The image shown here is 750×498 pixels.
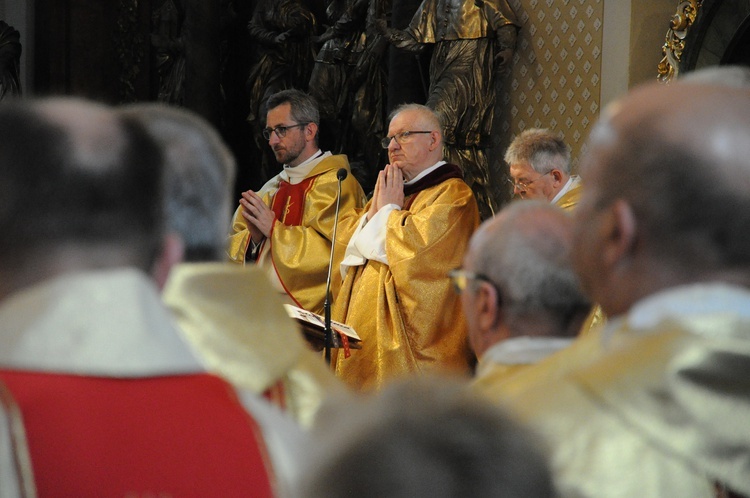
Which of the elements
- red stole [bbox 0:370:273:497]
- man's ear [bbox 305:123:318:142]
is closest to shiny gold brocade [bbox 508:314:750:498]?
red stole [bbox 0:370:273:497]

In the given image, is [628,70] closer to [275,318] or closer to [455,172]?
[455,172]

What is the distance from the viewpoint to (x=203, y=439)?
1.31 meters

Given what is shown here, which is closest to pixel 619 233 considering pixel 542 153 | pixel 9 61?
pixel 542 153

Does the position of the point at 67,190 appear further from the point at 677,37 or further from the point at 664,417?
the point at 677,37

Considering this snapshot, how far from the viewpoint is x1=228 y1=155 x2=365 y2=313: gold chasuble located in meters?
5.81

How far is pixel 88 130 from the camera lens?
1292 mm

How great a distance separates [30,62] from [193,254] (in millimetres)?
10543

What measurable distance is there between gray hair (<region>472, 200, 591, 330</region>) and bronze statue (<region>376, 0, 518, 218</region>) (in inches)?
212

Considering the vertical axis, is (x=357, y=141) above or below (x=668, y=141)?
below

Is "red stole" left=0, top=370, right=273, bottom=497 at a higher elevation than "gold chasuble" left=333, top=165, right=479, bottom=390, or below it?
higher

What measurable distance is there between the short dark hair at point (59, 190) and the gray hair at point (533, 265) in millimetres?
900

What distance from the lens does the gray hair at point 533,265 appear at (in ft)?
6.62

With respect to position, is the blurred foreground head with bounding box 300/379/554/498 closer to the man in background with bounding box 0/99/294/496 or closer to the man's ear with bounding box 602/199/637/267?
the man in background with bounding box 0/99/294/496

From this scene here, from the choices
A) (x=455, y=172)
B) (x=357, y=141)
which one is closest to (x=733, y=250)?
(x=455, y=172)
